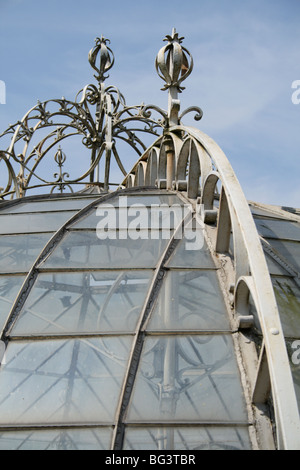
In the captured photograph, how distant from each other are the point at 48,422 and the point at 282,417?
229 centimetres

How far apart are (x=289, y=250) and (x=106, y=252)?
7.59ft

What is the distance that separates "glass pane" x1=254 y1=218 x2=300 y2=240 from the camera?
9.83m

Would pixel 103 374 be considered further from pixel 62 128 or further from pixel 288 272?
pixel 62 128

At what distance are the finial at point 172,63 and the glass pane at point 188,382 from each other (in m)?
5.83

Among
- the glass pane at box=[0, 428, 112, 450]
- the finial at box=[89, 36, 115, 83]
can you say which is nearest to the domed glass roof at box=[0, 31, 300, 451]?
the glass pane at box=[0, 428, 112, 450]

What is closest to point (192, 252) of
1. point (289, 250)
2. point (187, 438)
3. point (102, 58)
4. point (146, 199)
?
point (289, 250)

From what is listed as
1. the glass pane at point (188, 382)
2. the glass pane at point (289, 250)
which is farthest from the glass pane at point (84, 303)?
the glass pane at point (289, 250)

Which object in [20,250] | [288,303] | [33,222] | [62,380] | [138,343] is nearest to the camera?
[62,380]

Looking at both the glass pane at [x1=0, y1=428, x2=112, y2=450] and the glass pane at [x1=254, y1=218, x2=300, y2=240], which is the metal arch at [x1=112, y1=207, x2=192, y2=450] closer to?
the glass pane at [x1=0, y1=428, x2=112, y2=450]

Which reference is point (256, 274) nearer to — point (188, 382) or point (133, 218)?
point (188, 382)

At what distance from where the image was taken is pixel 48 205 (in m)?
10.7

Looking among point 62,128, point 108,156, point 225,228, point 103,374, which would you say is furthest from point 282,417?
point 62,128

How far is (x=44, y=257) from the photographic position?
348 inches
